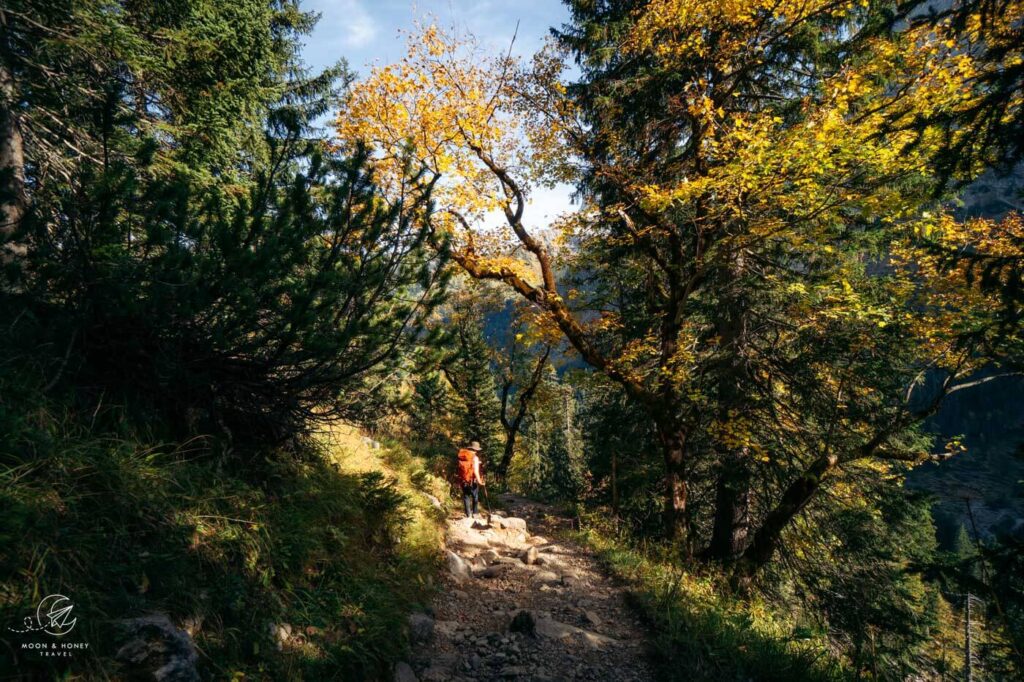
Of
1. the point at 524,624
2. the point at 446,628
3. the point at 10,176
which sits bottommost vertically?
the point at 446,628

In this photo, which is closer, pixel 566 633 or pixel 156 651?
pixel 156 651

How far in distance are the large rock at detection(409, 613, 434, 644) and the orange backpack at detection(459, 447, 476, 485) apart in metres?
4.97

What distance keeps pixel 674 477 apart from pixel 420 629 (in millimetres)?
6425

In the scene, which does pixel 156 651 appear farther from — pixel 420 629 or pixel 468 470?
pixel 468 470

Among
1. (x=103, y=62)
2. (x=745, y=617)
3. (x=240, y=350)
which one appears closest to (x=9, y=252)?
(x=240, y=350)

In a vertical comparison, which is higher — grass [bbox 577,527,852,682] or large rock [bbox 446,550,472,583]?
grass [bbox 577,527,852,682]

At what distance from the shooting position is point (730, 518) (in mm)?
8992

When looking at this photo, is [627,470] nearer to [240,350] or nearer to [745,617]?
[745,617]

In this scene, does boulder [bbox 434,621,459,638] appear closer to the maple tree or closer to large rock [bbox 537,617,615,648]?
large rock [bbox 537,617,615,648]

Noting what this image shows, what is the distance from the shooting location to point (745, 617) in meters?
5.87

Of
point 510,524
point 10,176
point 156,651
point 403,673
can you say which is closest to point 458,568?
point 403,673

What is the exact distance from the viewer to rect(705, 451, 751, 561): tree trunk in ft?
28.6

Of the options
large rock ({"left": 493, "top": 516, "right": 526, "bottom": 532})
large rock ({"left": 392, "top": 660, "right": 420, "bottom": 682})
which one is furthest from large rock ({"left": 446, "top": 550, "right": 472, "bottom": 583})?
large rock ({"left": 493, "top": 516, "right": 526, "bottom": 532})

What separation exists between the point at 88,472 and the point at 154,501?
459 mm
